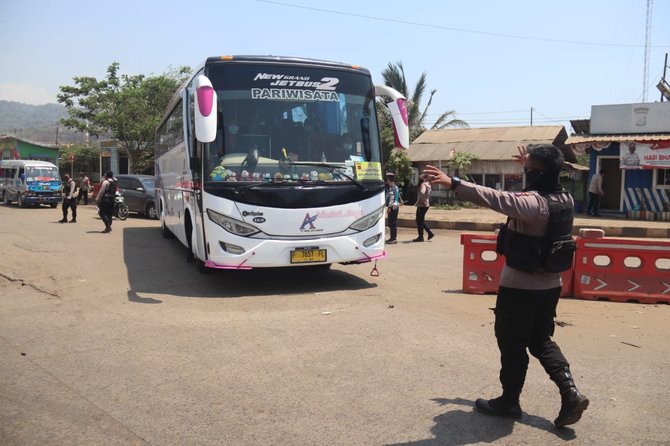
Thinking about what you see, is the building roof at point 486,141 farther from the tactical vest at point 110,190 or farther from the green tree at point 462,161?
the tactical vest at point 110,190

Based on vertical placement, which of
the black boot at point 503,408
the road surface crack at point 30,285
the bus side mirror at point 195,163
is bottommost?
the road surface crack at point 30,285

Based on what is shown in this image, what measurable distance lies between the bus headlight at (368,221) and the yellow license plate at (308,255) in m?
0.60

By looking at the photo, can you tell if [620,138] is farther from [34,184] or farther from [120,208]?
[34,184]

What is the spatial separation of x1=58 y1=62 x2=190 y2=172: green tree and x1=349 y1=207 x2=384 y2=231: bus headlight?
28.5 meters

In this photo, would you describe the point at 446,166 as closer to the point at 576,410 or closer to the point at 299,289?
the point at 299,289

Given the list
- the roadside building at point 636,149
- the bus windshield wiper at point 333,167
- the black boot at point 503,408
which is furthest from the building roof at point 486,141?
the black boot at point 503,408

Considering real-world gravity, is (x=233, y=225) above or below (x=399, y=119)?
below

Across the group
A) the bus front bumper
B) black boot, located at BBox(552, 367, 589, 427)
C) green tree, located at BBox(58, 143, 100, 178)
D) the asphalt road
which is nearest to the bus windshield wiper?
the bus front bumper

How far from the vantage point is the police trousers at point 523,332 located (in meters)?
4.00

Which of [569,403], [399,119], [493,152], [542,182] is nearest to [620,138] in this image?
[493,152]

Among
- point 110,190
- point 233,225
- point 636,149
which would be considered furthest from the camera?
point 636,149

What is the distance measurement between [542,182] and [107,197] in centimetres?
1489

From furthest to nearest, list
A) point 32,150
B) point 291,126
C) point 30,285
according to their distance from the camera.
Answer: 1. point 32,150
2. point 30,285
3. point 291,126

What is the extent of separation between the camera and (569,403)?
12.5ft
